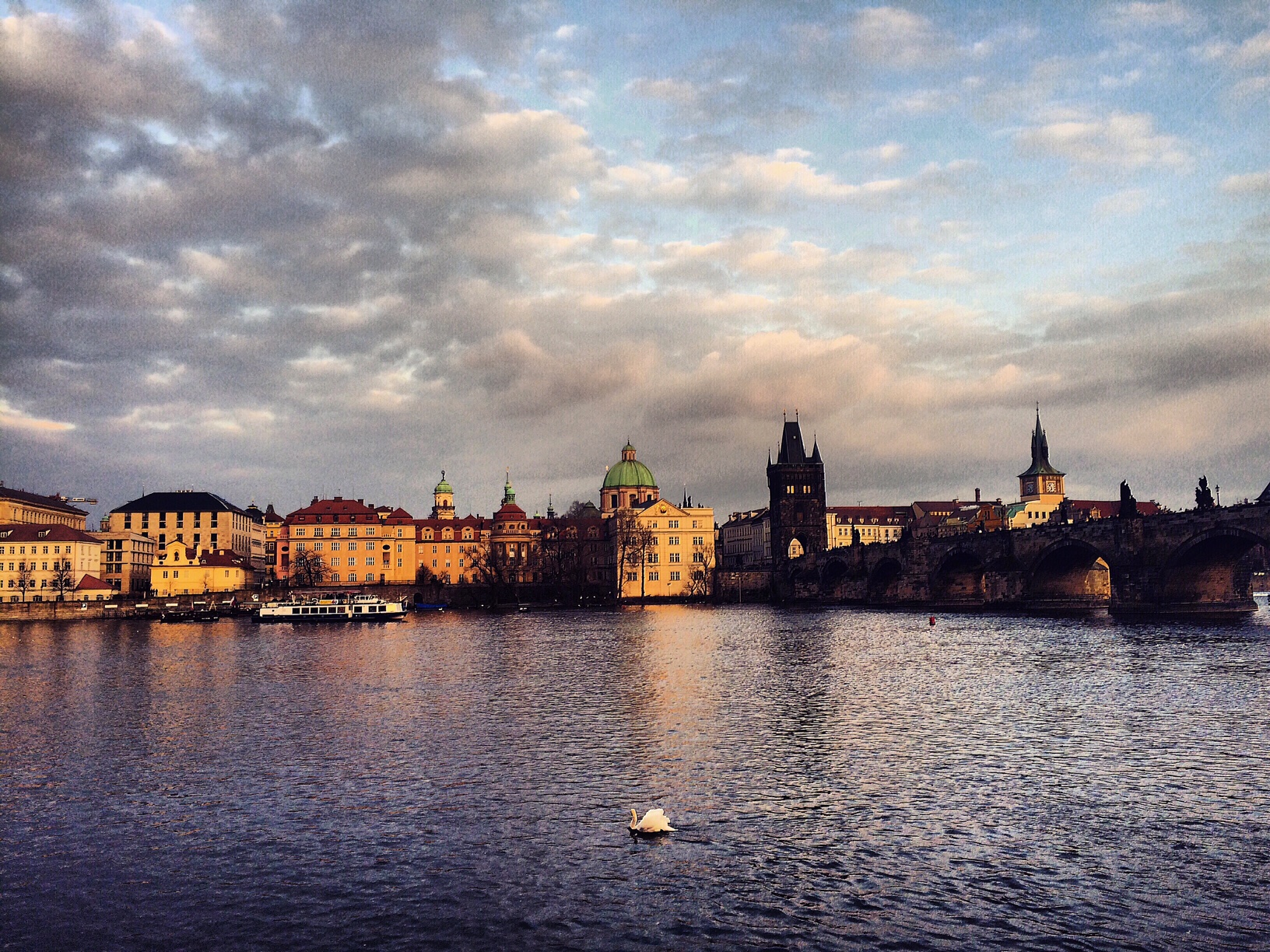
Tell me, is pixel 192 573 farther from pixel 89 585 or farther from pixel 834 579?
pixel 834 579

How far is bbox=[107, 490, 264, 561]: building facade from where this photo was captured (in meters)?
190

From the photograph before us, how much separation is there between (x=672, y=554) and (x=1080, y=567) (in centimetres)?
7909

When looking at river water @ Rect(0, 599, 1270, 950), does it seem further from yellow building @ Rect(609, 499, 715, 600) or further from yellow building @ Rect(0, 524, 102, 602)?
yellow building @ Rect(609, 499, 715, 600)

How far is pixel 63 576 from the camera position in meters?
149

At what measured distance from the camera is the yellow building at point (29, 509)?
556 feet

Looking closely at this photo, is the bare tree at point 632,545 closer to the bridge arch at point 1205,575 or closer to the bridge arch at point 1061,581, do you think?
the bridge arch at point 1061,581

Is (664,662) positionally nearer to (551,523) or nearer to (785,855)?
(785,855)

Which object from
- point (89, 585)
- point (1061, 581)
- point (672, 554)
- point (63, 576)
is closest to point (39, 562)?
point (63, 576)

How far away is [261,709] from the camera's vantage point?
38.9m

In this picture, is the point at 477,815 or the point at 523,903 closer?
the point at 523,903

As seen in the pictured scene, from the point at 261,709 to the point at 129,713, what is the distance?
185 inches

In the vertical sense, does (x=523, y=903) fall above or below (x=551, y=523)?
below

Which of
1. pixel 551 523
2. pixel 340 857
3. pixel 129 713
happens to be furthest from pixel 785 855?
pixel 551 523

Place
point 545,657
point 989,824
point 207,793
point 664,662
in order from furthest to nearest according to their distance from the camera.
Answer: point 545,657, point 664,662, point 207,793, point 989,824
